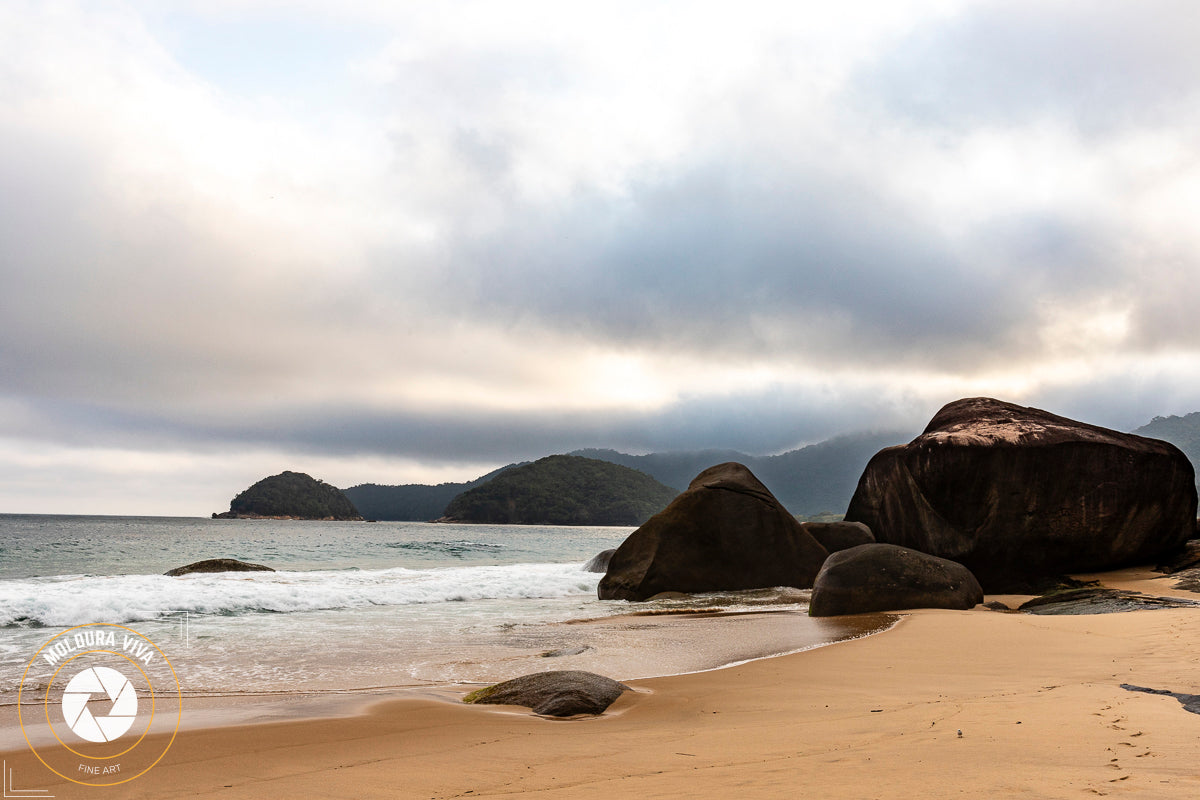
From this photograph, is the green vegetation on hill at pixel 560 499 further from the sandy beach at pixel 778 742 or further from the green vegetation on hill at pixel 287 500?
the sandy beach at pixel 778 742

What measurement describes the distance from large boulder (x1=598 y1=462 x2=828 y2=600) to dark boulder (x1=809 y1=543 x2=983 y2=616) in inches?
200

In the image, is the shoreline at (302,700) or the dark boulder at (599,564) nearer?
the shoreline at (302,700)

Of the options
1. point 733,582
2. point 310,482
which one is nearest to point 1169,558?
point 733,582

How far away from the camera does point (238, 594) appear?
13.6 metres

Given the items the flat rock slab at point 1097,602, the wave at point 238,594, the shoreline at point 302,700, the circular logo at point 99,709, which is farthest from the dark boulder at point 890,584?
the circular logo at point 99,709

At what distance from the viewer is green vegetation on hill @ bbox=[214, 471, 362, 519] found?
112 meters

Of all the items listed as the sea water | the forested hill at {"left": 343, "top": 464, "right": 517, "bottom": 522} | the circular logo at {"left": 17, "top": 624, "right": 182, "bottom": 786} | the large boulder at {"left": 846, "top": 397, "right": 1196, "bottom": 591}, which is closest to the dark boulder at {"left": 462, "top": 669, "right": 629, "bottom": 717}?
the sea water

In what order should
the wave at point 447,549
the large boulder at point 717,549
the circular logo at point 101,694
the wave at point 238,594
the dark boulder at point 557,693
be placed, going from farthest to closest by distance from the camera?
1. the wave at point 447,549
2. the large boulder at point 717,549
3. the wave at point 238,594
4. the dark boulder at point 557,693
5. the circular logo at point 101,694

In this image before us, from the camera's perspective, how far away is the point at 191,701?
18.6 feet

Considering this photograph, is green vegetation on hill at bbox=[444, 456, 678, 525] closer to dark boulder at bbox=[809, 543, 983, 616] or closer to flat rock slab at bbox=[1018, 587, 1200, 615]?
dark boulder at bbox=[809, 543, 983, 616]

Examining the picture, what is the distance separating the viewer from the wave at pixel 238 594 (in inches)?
456

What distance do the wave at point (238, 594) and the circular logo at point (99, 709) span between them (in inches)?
130

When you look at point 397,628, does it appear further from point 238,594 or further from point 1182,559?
point 1182,559

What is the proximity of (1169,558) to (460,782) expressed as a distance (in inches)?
551
